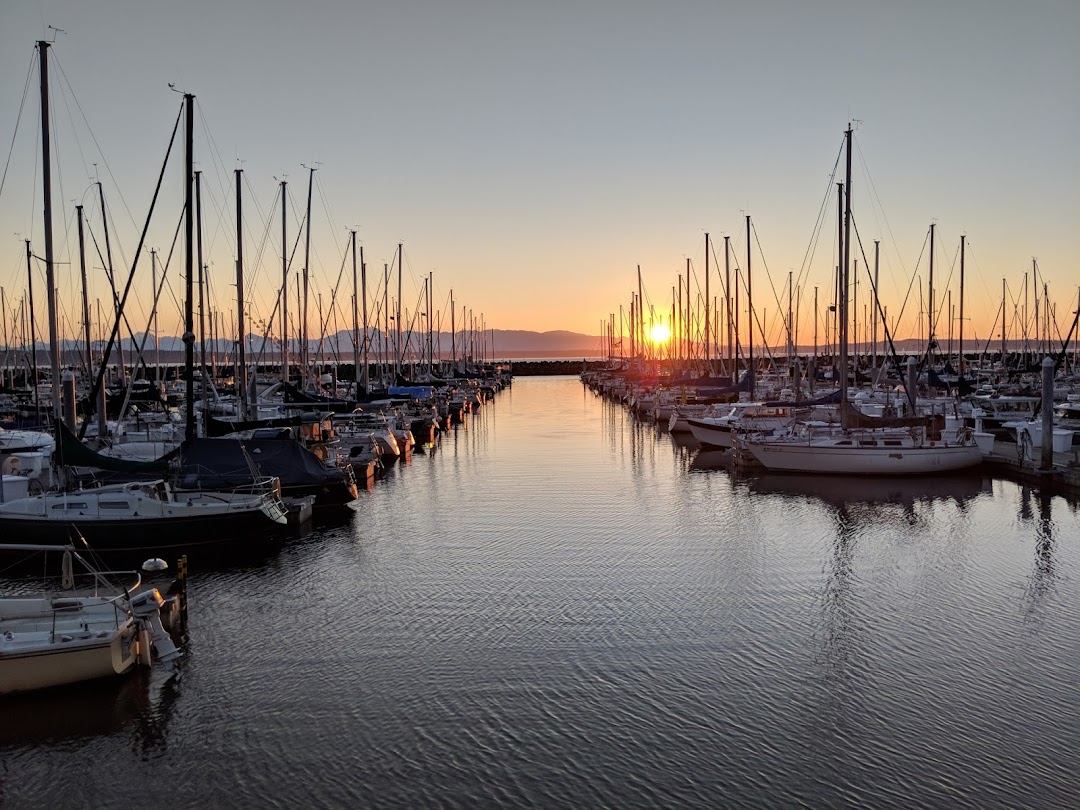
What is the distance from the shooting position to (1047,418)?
36594mm

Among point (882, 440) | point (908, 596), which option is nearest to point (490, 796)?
point (908, 596)

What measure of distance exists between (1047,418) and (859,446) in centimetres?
726

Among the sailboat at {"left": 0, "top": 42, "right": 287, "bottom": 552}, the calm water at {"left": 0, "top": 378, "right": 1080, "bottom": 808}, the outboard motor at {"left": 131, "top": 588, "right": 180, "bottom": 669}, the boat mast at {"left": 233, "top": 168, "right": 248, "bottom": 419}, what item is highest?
the boat mast at {"left": 233, "top": 168, "right": 248, "bottom": 419}

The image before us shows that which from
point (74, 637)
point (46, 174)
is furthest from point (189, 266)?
point (74, 637)

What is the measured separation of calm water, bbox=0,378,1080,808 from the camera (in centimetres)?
1284

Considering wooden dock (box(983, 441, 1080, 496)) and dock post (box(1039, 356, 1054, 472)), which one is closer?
wooden dock (box(983, 441, 1080, 496))

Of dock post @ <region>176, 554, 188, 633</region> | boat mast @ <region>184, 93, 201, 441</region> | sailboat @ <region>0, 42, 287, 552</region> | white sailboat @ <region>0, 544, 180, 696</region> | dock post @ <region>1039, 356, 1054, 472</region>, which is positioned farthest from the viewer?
dock post @ <region>1039, 356, 1054, 472</region>

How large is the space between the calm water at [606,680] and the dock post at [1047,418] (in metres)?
6.94

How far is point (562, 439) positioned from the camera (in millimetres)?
58969

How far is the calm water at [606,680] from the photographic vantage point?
12.8 metres

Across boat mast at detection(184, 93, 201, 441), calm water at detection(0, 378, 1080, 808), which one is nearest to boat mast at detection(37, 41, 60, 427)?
boat mast at detection(184, 93, 201, 441)

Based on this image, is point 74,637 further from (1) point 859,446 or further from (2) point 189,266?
(1) point 859,446

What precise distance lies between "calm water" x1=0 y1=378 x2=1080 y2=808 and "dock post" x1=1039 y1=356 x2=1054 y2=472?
22.8 ft

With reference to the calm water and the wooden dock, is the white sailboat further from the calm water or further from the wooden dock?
the wooden dock
